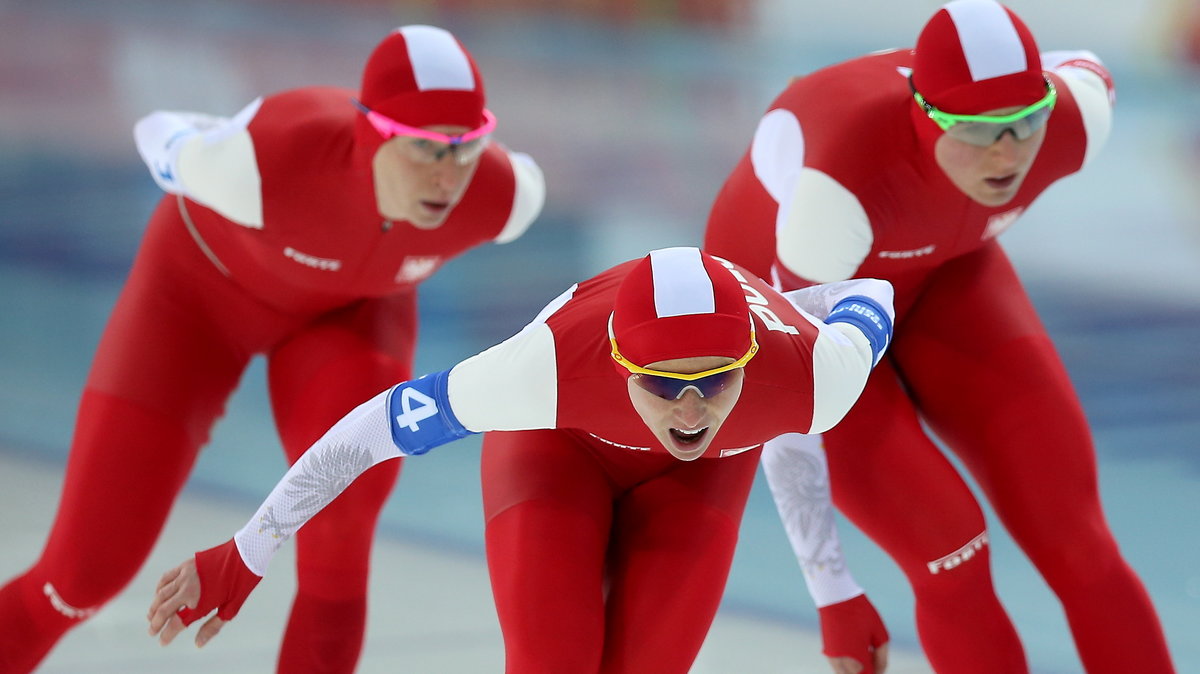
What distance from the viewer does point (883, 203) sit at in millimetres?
3568

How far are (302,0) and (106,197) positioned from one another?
4.01m

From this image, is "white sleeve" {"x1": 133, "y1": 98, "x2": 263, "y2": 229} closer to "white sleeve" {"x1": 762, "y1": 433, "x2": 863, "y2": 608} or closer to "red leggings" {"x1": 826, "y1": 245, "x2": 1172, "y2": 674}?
"white sleeve" {"x1": 762, "y1": 433, "x2": 863, "y2": 608}

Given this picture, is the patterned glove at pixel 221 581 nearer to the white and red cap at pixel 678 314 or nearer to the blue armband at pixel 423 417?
the blue armband at pixel 423 417

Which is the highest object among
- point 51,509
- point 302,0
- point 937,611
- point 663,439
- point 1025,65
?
point 1025,65

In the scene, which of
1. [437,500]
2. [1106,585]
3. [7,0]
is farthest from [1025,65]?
[7,0]

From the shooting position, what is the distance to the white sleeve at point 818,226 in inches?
138

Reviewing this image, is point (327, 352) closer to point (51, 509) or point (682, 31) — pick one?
point (51, 509)

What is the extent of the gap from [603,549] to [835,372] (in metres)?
0.60

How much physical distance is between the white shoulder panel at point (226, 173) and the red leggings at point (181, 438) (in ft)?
0.88

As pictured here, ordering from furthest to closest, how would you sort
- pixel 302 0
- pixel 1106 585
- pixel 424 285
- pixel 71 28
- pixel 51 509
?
pixel 302 0, pixel 71 28, pixel 424 285, pixel 51 509, pixel 1106 585

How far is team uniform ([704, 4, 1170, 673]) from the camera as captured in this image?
3.44 meters

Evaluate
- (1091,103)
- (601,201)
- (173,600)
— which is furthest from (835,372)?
(601,201)

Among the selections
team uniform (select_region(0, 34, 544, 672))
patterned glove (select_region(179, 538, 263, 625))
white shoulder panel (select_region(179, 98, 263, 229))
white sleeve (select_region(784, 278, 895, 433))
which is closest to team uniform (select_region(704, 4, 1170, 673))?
white sleeve (select_region(784, 278, 895, 433))

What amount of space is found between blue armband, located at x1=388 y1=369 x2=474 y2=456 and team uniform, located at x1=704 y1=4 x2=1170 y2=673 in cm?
91
